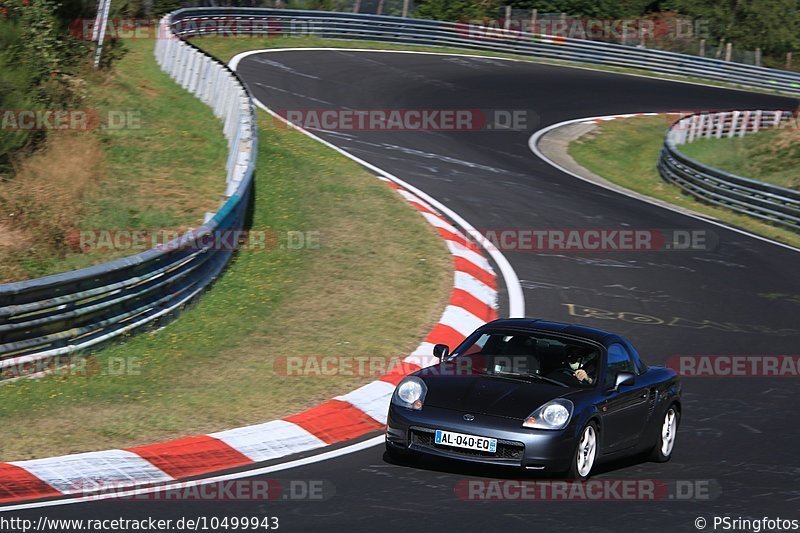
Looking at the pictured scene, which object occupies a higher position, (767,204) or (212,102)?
(212,102)

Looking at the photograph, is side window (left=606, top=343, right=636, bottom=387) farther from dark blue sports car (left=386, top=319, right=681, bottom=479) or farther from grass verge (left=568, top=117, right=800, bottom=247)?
grass verge (left=568, top=117, right=800, bottom=247)

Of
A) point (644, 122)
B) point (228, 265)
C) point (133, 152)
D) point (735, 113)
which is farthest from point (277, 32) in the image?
point (228, 265)

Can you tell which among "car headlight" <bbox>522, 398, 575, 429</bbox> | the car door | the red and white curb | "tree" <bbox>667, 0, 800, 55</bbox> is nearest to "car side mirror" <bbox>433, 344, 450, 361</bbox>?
the red and white curb

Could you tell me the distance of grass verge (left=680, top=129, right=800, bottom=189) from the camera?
28.4m

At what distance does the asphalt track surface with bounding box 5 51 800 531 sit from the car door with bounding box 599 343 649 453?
28cm

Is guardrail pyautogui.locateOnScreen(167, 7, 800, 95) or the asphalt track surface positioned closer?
the asphalt track surface

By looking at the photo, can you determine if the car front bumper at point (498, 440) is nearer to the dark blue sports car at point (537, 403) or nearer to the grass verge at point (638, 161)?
the dark blue sports car at point (537, 403)

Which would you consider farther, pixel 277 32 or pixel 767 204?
pixel 277 32

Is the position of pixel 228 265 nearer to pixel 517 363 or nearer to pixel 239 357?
pixel 239 357

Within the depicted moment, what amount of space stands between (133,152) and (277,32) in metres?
20.3

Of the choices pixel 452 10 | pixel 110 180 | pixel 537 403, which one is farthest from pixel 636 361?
pixel 452 10

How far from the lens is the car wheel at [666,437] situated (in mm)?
9570

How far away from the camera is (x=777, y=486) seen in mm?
8617

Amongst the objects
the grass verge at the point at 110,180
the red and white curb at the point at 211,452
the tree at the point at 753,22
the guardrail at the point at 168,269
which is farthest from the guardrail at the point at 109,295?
the tree at the point at 753,22
